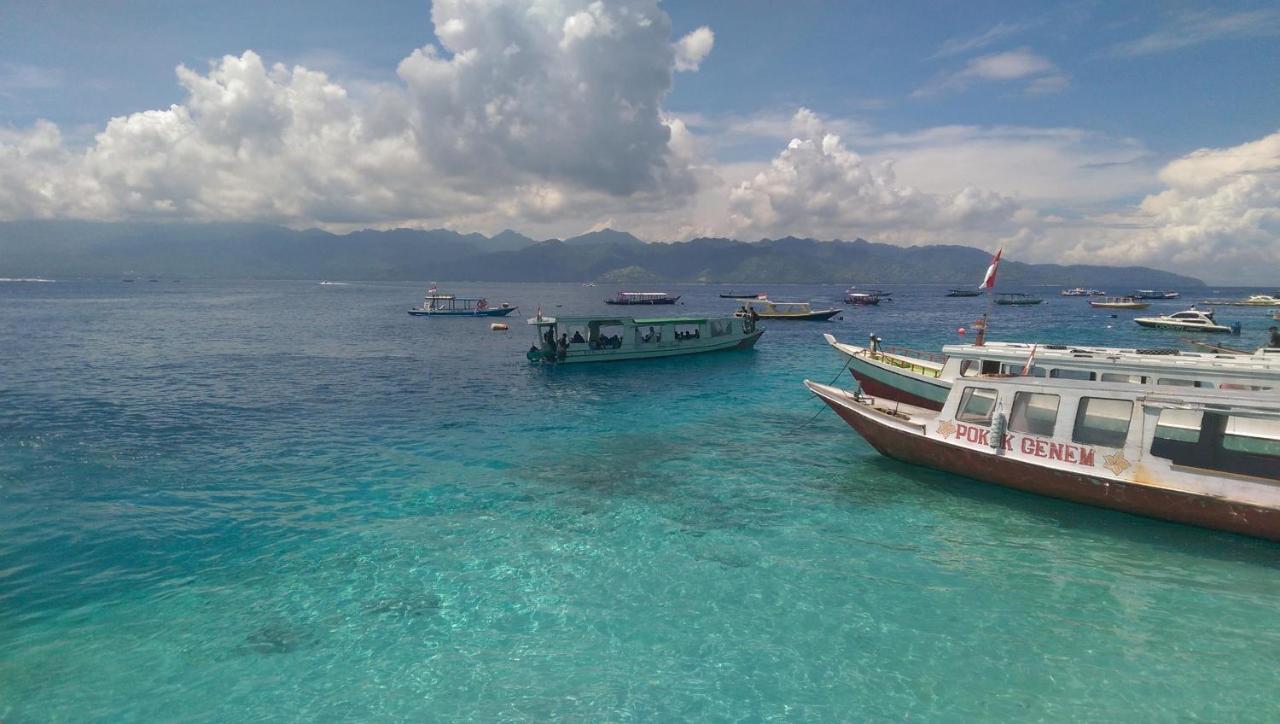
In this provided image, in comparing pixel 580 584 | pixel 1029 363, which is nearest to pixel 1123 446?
pixel 1029 363

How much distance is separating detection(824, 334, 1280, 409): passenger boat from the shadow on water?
3.79 metres

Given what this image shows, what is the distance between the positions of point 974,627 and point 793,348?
176 feet

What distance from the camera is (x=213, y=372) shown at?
46.5m

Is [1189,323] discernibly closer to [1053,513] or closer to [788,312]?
[788,312]

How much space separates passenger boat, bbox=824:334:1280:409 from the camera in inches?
806

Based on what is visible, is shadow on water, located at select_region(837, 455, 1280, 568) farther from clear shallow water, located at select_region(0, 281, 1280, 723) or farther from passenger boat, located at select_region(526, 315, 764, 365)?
passenger boat, located at select_region(526, 315, 764, 365)

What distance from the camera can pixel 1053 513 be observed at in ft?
62.4

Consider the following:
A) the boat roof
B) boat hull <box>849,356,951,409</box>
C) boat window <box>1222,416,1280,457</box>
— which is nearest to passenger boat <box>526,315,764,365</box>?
the boat roof

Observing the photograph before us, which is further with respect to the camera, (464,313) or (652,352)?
(464,313)

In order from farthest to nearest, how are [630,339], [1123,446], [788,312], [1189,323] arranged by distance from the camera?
[788,312], [1189,323], [630,339], [1123,446]

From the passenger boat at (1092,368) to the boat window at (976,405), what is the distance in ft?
2.34

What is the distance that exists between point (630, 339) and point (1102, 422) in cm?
3825

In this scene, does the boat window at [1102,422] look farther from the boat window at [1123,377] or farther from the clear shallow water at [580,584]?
the boat window at [1123,377]

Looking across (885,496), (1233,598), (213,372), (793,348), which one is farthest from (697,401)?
(213,372)
